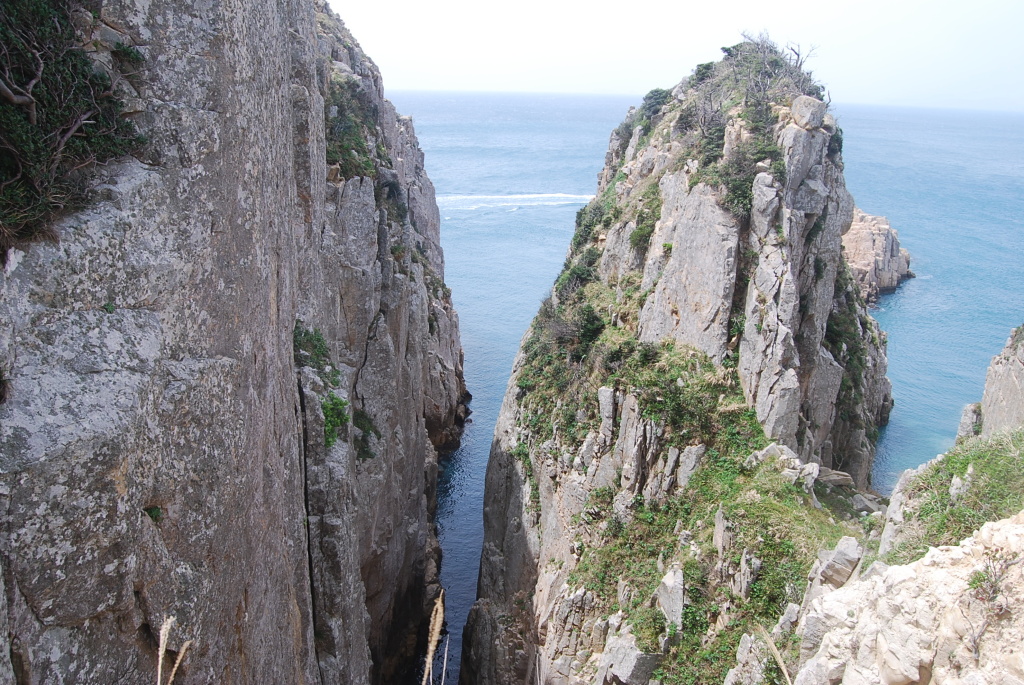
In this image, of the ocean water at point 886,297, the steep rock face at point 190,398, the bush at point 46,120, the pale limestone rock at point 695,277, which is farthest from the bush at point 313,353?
the ocean water at point 886,297

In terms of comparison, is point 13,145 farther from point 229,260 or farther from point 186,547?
point 186,547

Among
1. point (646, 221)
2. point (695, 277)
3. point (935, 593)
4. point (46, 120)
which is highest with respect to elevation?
point (46, 120)

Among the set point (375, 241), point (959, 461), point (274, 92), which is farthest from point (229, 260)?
point (959, 461)

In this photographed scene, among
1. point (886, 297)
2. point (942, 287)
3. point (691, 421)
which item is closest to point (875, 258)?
point (886, 297)

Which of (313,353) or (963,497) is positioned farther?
(313,353)

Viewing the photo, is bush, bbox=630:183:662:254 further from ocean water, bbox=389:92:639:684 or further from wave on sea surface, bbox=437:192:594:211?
wave on sea surface, bbox=437:192:594:211

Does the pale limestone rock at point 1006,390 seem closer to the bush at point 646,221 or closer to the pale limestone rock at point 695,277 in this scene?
the pale limestone rock at point 695,277

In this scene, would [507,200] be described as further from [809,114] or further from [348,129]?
[809,114]
